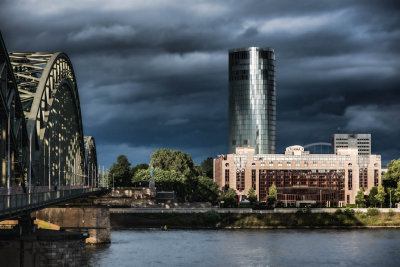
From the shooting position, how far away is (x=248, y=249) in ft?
303

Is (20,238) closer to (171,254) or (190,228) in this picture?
(171,254)

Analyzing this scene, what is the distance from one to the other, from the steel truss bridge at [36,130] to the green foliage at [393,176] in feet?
268

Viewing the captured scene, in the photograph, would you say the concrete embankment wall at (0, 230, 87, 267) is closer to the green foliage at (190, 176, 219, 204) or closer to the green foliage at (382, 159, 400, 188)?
the green foliage at (190, 176, 219, 204)

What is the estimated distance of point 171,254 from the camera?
86375 mm

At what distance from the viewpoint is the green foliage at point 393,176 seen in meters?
173

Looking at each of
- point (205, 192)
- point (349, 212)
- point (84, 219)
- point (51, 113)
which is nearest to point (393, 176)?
point (349, 212)

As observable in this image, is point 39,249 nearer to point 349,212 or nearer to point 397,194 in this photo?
point 349,212

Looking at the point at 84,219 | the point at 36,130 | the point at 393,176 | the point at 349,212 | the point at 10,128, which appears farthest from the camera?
the point at 393,176

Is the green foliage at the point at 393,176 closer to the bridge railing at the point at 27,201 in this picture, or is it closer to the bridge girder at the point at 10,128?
the bridge railing at the point at 27,201

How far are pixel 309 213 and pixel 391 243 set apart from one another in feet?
141

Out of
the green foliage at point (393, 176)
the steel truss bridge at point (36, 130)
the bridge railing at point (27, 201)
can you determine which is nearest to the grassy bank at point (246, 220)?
the steel truss bridge at point (36, 130)

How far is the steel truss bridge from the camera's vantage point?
58.6 m

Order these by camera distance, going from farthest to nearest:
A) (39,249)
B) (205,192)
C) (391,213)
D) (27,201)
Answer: (205,192) → (391,213) → (39,249) → (27,201)

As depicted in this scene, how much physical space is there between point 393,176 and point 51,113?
104m
